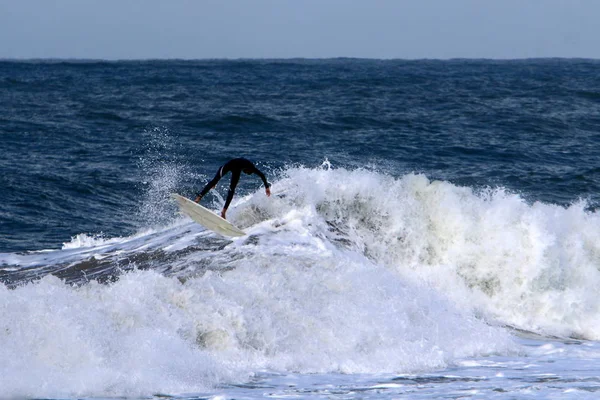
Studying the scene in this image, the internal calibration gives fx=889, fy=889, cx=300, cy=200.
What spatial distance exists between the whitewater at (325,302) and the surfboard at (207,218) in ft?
0.57

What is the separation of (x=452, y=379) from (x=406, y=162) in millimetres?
15449

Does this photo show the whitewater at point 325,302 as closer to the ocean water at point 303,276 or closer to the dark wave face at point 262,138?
the ocean water at point 303,276

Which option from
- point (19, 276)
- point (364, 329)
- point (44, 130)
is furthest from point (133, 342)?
point (44, 130)

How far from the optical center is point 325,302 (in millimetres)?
10586

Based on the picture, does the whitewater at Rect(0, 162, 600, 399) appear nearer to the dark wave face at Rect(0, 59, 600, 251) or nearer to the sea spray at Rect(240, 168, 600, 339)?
the sea spray at Rect(240, 168, 600, 339)

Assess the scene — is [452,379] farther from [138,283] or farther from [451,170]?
[451,170]

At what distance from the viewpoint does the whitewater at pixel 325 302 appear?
28.1 feet

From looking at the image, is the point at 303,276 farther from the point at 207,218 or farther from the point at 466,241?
the point at 466,241

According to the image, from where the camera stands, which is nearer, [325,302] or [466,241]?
[325,302]

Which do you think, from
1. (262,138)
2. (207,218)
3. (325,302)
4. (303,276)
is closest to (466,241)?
(303,276)

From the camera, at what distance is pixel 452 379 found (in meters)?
9.05

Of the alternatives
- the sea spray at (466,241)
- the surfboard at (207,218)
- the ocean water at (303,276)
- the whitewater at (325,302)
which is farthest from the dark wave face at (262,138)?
the sea spray at (466,241)

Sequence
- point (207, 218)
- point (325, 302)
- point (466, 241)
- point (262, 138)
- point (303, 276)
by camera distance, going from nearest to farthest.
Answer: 1. point (325, 302)
2. point (303, 276)
3. point (207, 218)
4. point (466, 241)
5. point (262, 138)

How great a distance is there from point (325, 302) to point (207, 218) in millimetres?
2652
